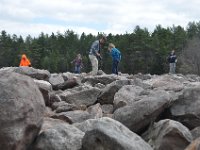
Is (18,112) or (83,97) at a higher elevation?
(18,112)

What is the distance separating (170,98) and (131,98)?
1.38m

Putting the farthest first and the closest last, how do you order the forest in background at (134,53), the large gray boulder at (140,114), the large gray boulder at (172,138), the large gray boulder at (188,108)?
1. the forest in background at (134,53)
2. the large gray boulder at (188,108)
3. the large gray boulder at (140,114)
4. the large gray boulder at (172,138)

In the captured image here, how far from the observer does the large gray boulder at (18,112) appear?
299 inches

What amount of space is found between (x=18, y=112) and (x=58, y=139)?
0.82 m

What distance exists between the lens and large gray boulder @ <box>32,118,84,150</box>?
809 centimetres

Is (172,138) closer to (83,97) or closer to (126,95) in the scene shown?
(126,95)

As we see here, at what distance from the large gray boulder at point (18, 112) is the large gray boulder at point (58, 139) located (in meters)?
0.15

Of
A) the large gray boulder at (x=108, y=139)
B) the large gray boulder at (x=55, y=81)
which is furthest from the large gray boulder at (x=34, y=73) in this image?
the large gray boulder at (x=108, y=139)

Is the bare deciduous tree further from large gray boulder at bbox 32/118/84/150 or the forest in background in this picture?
large gray boulder at bbox 32/118/84/150

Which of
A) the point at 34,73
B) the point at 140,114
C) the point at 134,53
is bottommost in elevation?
the point at 134,53

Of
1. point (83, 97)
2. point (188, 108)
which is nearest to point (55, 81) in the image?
point (83, 97)

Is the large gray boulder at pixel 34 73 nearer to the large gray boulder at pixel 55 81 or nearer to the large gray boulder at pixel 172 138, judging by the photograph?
the large gray boulder at pixel 55 81

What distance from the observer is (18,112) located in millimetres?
7730

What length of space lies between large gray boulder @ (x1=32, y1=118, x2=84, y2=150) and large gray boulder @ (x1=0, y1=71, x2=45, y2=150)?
146 mm
